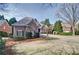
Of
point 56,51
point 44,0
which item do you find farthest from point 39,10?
point 56,51

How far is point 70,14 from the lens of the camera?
1961 millimetres

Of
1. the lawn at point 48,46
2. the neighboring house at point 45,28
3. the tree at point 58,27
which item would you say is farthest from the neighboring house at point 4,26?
the tree at point 58,27

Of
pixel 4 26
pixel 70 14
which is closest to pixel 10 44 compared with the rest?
pixel 4 26

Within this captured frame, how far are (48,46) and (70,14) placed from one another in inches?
14.5

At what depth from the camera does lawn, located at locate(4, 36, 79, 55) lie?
6.32ft

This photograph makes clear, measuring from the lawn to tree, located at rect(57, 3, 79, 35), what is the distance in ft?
0.38

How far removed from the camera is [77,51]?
1923mm

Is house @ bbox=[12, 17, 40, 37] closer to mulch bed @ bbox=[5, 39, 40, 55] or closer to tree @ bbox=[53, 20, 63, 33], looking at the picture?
mulch bed @ bbox=[5, 39, 40, 55]

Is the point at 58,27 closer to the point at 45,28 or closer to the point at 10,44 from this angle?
the point at 45,28

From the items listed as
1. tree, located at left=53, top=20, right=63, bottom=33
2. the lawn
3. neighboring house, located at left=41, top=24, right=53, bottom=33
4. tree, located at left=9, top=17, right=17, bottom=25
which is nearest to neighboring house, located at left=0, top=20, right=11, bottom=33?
tree, located at left=9, top=17, right=17, bottom=25

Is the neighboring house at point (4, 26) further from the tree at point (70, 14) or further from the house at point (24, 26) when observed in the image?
the tree at point (70, 14)

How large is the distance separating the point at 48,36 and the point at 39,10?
0.26m

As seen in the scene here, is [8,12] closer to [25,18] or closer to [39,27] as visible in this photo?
[25,18]
